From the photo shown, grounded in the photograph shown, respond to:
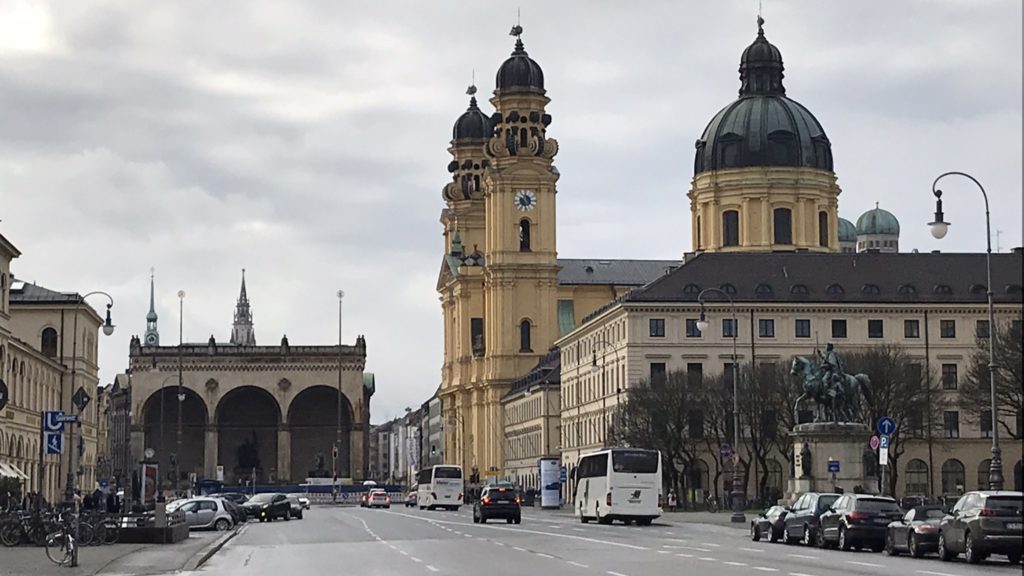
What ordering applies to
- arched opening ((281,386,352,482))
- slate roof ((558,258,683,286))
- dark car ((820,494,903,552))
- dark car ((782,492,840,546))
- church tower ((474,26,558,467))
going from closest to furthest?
dark car ((820,494,903,552))
dark car ((782,492,840,546))
church tower ((474,26,558,467))
slate roof ((558,258,683,286))
arched opening ((281,386,352,482))

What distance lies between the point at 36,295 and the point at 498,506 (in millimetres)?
59082

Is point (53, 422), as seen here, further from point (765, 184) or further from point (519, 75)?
point (519, 75)

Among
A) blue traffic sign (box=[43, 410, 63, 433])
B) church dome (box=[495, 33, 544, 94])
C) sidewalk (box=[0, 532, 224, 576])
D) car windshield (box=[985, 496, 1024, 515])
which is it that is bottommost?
sidewalk (box=[0, 532, 224, 576])

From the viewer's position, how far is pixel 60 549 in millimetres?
39469

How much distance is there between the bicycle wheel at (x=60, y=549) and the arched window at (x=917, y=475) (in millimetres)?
77082

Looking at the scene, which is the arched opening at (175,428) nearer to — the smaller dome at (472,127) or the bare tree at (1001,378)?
the smaller dome at (472,127)

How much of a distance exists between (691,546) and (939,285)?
241 ft

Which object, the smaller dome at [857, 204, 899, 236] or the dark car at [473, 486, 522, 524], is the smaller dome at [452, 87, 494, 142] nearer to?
the smaller dome at [857, 204, 899, 236]

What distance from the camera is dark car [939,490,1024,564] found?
35469mm

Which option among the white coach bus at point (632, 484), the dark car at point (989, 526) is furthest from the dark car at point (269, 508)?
the dark car at point (989, 526)

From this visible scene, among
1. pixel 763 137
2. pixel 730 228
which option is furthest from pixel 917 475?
pixel 763 137

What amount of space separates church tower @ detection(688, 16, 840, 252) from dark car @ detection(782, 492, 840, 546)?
90.8 m

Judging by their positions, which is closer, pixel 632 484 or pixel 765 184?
pixel 632 484

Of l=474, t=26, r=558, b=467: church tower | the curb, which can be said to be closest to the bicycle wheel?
the curb
